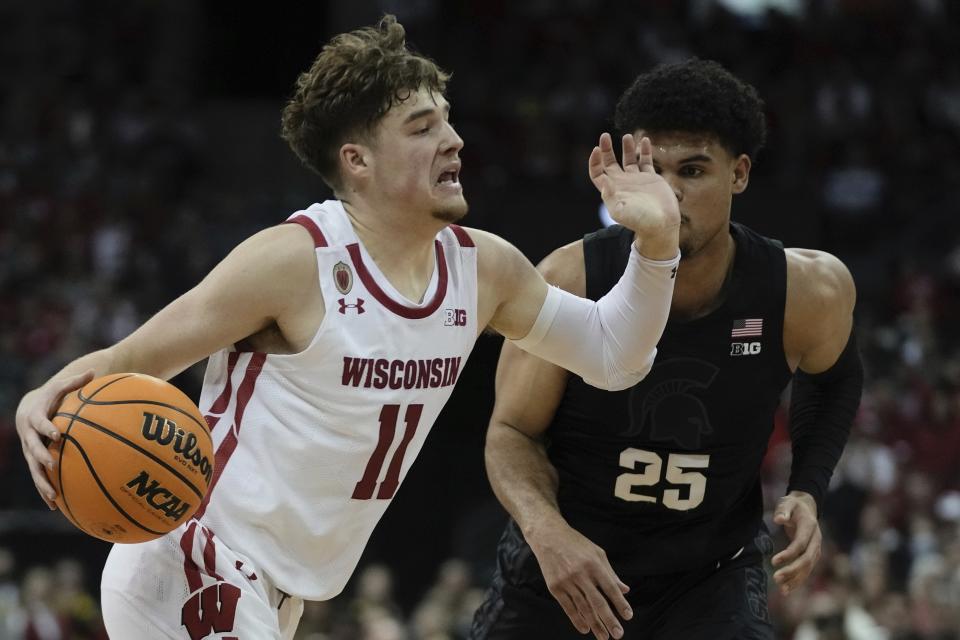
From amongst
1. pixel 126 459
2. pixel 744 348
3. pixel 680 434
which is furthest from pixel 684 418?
pixel 126 459

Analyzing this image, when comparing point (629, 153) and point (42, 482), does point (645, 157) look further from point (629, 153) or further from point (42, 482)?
point (42, 482)

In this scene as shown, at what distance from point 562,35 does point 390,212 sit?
55.4 feet

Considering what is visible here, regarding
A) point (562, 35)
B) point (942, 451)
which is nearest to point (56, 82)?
point (562, 35)

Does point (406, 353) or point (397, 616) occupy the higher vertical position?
point (406, 353)

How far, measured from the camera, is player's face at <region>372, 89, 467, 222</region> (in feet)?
14.5

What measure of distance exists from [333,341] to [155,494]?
2.21ft

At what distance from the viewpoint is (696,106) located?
5043mm

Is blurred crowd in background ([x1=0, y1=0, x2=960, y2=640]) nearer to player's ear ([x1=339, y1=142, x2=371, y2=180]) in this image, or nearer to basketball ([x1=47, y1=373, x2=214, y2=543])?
player's ear ([x1=339, y1=142, x2=371, y2=180])

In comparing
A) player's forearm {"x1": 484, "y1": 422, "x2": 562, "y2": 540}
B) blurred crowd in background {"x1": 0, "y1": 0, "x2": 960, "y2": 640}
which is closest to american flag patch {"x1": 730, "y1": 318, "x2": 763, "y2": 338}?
player's forearm {"x1": 484, "y1": 422, "x2": 562, "y2": 540}

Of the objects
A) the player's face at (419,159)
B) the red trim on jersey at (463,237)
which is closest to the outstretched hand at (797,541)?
the red trim on jersey at (463,237)

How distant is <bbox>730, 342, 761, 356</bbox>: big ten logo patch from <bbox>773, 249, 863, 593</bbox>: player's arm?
0.15m

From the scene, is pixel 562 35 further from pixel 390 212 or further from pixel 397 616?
pixel 390 212

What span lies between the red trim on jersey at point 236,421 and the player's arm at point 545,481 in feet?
3.58

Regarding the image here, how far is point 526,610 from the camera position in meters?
5.25
